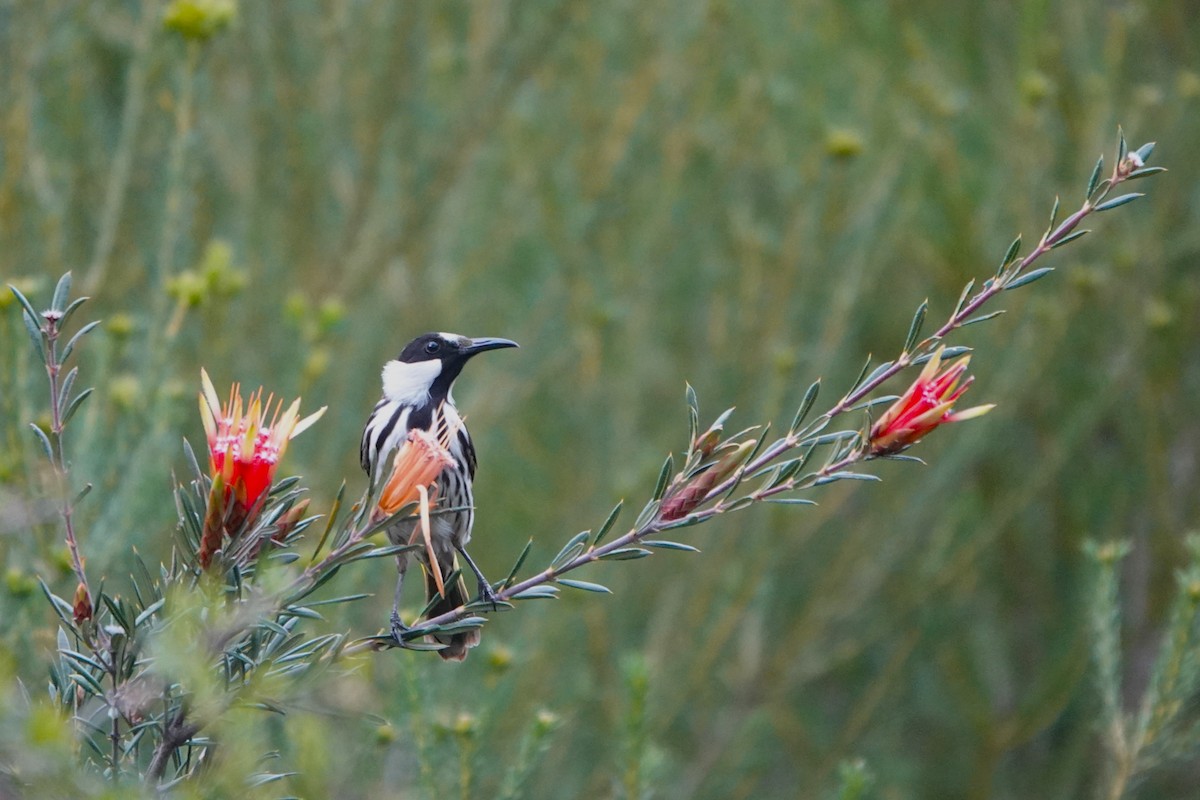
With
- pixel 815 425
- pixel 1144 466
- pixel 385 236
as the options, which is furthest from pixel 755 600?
pixel 815 425

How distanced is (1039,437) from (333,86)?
3.78m

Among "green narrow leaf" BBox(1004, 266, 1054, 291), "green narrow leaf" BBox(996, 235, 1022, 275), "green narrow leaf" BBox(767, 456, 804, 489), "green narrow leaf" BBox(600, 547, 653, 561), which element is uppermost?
"green narrow leaf" BBox(996, 235, 1022, 275)

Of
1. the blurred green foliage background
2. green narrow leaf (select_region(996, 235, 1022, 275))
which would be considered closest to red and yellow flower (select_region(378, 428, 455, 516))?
green narrow leaf (select_region(996, 235, 1022, 275))

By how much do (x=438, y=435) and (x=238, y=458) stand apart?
1.13 metres

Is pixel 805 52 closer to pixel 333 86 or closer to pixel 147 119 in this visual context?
pixel 333 86

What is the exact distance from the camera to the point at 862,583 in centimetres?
637

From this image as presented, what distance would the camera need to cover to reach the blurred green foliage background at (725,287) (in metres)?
5.91

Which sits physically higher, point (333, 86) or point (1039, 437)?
point (333, 86)

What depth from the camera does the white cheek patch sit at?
13.2 feet

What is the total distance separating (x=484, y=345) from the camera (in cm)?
387

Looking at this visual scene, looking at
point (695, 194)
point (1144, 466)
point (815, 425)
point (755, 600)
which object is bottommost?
point (755, 600)

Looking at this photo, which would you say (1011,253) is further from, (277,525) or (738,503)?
(277,525)

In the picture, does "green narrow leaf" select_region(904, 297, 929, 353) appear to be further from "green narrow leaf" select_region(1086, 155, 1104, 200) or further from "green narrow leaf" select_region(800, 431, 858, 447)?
"green narrow leaf" select_region(1086, 155, 1104, 200)

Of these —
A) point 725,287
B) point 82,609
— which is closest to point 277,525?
point 82,609
